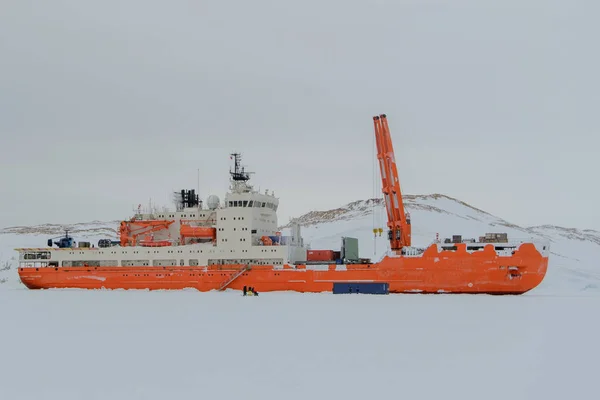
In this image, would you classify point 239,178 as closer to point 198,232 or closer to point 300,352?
point 198,232

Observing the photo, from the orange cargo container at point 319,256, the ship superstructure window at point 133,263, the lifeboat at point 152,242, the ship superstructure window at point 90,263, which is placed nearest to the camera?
the orange cargo container at point 319,256

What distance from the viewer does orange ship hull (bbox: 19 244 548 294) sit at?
1437 inches

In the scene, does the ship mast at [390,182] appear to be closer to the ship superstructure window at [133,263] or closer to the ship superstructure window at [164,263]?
the ship superstructure window at [164,263]

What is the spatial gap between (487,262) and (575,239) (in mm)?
43631

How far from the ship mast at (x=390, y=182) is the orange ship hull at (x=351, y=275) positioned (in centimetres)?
250

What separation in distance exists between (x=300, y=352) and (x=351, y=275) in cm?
2209

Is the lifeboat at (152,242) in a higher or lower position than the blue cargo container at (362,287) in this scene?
higher

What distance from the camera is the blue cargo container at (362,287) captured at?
37.7m

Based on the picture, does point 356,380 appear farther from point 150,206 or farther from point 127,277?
point 150,206

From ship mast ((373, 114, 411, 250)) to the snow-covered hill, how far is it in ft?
32.2

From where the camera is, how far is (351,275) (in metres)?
38.3

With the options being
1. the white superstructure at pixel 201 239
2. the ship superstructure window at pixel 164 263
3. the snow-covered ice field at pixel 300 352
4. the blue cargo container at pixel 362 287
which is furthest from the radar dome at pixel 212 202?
the snow-covered ice field at pixel 300 352

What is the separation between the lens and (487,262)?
36.7 m

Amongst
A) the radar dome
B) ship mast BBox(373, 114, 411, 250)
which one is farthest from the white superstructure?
ship mast BBox(373, 114, 411, 250)
